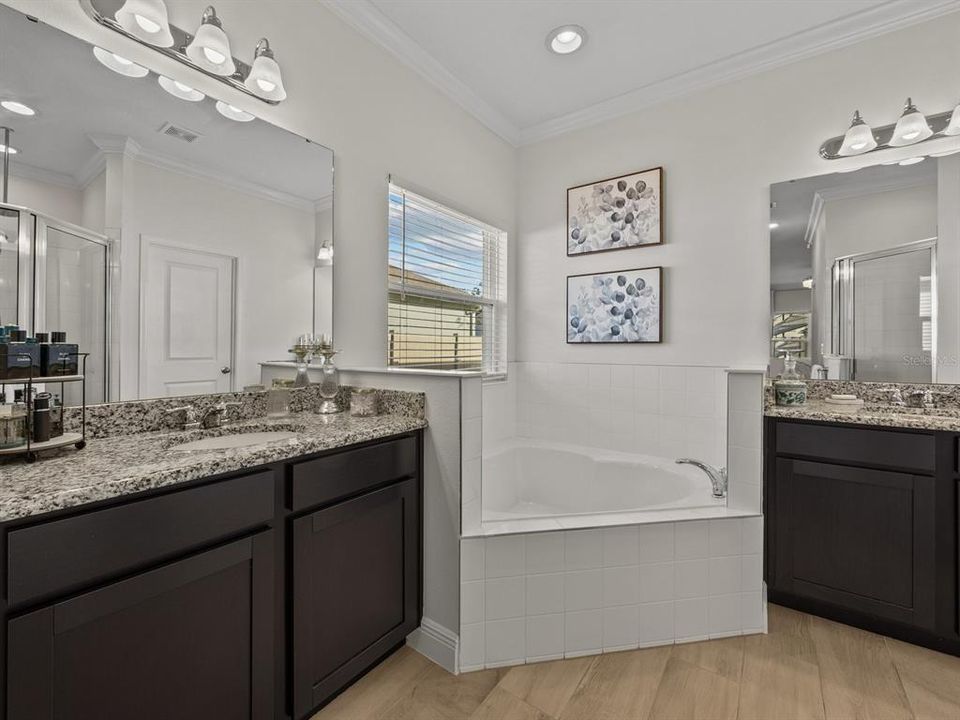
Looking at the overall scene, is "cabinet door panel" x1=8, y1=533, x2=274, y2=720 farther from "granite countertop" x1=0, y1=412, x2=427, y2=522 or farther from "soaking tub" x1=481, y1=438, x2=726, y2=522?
"soaking tub" x1=481, y1=438, x2=726, y2=522

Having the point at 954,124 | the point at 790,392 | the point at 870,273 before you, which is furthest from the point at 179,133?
the point at 954,124

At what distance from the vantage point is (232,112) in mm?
1715

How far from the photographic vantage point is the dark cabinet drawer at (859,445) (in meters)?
1.75

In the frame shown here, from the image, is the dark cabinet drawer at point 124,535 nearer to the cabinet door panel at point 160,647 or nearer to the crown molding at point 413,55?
the cabinet door panel at point 160,647

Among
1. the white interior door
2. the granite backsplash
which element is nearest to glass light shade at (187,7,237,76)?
the white interior door

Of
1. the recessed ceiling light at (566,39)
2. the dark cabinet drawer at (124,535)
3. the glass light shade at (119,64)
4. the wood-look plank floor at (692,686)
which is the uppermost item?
the recessed ceiling light at (566,39)

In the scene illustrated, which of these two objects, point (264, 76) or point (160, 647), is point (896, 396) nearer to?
point (160, 647)

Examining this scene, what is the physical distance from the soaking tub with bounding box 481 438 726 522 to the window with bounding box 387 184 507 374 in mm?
686

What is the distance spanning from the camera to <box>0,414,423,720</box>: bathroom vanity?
87cm

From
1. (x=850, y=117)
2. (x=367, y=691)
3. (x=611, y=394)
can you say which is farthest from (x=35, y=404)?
(x=850, y=117)

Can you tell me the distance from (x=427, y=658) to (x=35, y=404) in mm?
1473

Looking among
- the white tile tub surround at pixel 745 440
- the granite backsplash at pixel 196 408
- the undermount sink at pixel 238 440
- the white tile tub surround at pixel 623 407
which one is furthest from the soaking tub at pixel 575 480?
the undermount sink at pixel 238 440

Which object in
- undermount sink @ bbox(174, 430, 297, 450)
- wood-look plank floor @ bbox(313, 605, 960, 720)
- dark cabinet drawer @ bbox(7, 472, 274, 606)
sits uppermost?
undermount sink @ bbox(174, 430, 297, 450)

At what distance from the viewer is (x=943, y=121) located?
81.7 inches
